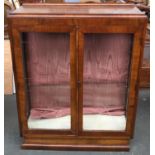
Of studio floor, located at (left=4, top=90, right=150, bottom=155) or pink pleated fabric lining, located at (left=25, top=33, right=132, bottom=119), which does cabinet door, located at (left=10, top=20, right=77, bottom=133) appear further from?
studio floor, located at (left=4, top=90, right=150, bottom=155)

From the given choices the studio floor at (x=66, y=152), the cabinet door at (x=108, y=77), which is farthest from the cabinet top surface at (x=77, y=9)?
the studio floor at (x=66, y=152)

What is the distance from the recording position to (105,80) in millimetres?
1584

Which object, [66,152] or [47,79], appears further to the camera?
[66,152]

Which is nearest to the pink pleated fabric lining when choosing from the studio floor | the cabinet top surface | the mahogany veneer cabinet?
the mahogany veneer cabinet

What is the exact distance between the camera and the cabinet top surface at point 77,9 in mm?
1410

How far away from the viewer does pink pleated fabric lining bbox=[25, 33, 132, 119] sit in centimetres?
148

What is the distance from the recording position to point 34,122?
5.56 feet

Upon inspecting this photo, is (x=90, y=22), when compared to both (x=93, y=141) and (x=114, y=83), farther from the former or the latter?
(x=93, y=141)

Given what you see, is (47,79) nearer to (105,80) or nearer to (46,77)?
(46,77)

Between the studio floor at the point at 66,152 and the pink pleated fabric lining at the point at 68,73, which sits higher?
the pink pleated fabric lining at the point at 68,73

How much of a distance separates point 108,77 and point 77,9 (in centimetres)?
43

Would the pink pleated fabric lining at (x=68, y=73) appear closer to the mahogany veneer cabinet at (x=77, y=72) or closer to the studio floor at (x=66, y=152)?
the mahogany veneer cabinet at (x=77, y=72)

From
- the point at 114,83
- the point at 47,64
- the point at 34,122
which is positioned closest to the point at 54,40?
the point at 47,64

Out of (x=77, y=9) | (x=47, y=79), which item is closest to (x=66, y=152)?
(x=47, y=79)
